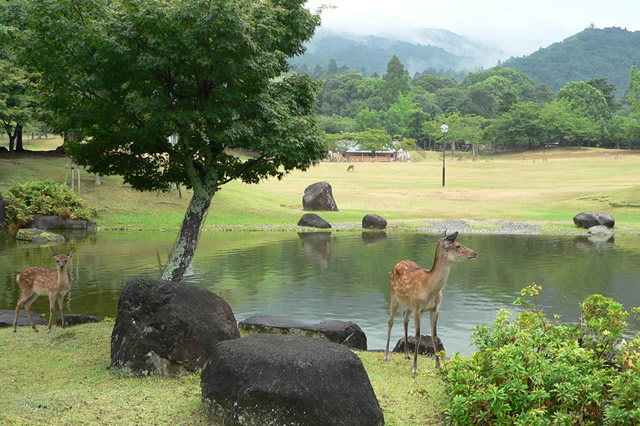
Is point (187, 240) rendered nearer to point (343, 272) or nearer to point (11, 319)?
point (11, 319)

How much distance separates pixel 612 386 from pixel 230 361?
4.48 metres

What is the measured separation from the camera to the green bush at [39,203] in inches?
1428

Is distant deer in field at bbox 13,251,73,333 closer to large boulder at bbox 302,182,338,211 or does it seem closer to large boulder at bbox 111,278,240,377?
large boulder at bbox 111,278,240,377

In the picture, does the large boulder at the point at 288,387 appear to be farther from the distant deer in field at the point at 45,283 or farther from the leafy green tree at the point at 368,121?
the leafy green tree at the point at 368,121

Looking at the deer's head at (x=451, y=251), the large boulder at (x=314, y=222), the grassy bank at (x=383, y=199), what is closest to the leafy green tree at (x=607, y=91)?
the grassy bank at (x=383, y=199)

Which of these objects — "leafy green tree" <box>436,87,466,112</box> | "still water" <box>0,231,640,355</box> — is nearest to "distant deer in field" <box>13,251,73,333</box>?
"still water" <box>0,231,640,355</box>

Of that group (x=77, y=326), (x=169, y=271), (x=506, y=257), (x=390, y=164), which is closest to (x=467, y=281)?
(x=506, y=257)

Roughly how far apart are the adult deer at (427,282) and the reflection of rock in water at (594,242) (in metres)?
22.2

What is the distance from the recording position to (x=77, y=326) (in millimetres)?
14062

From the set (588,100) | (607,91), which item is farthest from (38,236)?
(607,91)

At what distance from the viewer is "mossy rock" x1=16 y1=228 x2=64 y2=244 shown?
32.2 m

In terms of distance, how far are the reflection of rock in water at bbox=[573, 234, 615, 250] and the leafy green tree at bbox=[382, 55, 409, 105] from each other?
142 meters

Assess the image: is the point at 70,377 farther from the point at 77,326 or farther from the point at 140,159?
the point at 140,159

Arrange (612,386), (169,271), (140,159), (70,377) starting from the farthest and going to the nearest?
(140,159) → (169,271) → (70,377) → (612,386)
